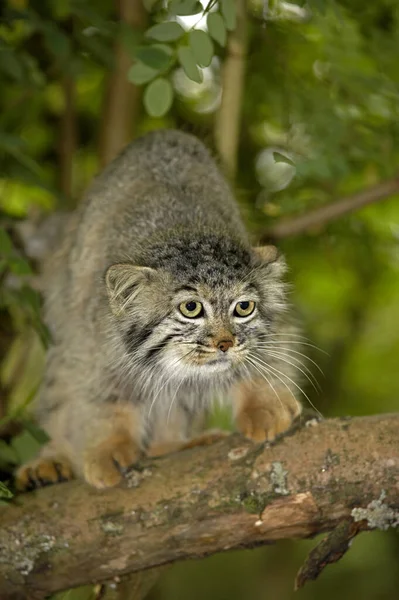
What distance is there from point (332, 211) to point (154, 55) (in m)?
1.50

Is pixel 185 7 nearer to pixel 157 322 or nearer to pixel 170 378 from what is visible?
pixel 157 322

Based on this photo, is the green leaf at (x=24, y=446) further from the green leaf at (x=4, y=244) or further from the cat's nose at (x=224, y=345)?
the cat's nose at (x=224, y=345)

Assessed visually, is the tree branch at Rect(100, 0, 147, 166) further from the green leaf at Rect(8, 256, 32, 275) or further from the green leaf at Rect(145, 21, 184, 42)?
the green leaf at Rect(145, 21, 184, 42)

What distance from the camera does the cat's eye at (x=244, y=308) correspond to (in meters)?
3.15

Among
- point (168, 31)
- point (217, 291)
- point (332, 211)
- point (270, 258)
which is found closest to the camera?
point (168, 31)

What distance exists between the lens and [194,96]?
5574mm

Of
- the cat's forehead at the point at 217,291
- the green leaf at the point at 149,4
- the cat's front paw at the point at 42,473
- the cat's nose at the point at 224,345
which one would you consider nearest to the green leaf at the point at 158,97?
the cat's forehead at the point at 217,291

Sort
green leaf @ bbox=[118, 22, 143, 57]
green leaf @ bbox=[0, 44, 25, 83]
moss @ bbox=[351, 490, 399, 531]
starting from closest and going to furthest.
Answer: moss @ bbox=[351, 490, 399, 531] → green leaf @ bbox=[0, 44, 25, 83] → green leaf @ bbox=[118, 22, 143, 57]

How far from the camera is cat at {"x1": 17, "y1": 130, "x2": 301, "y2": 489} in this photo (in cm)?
314

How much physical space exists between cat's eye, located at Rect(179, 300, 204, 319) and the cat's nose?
136mm

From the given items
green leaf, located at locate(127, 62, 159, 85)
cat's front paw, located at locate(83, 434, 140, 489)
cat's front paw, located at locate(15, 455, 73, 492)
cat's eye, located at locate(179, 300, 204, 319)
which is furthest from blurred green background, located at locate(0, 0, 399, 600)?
cat's eye, located at locate(179, 300, 204, 319)

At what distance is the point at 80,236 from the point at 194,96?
210 cm

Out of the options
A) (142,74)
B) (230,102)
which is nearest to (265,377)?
(142,74)

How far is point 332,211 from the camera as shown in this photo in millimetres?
4176
